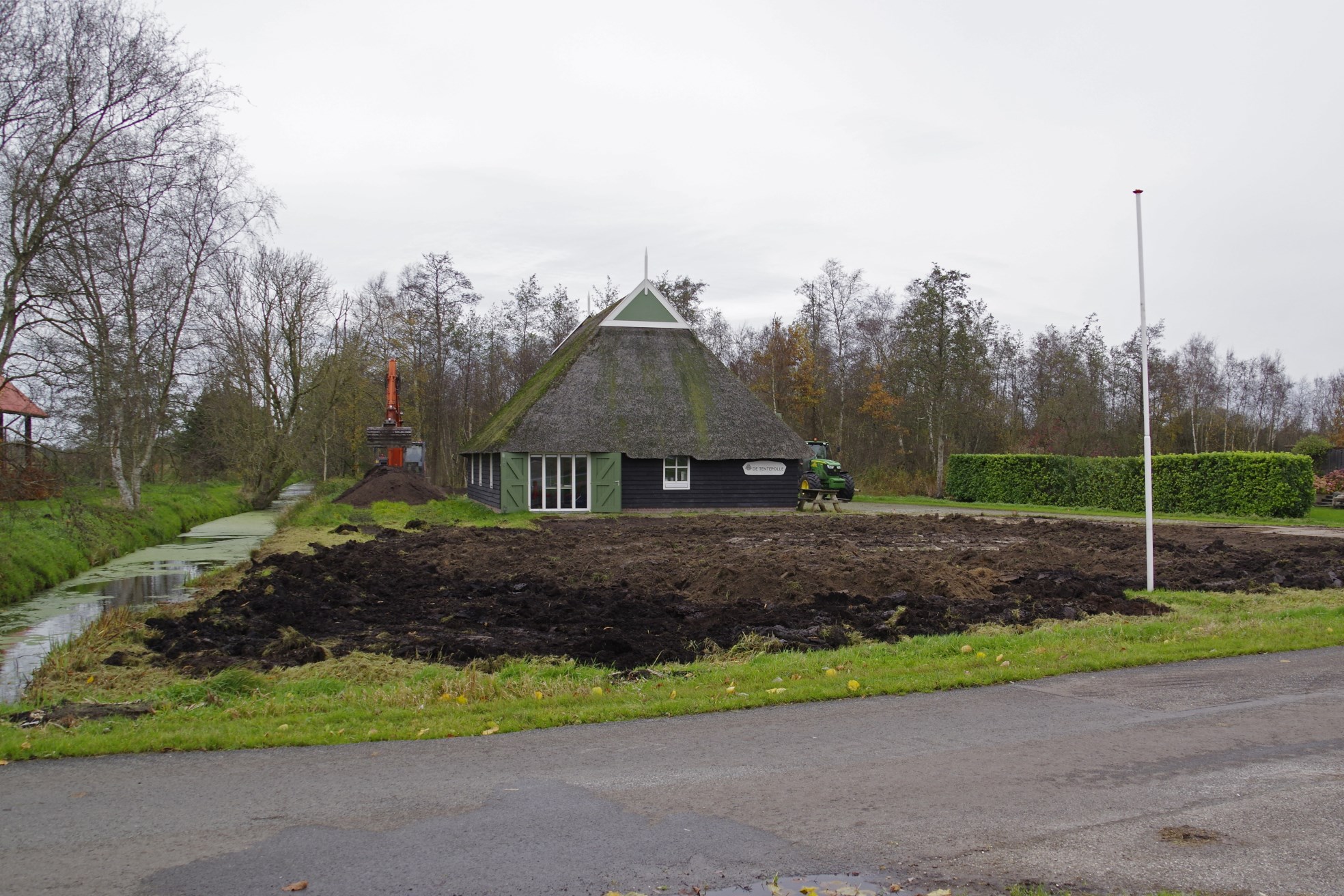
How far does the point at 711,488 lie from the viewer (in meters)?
33.3

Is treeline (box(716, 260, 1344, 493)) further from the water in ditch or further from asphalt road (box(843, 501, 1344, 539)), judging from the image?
the water in ditch

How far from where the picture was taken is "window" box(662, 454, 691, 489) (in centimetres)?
3303

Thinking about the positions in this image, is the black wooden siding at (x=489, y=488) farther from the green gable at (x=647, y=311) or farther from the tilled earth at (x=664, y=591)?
the tilled earth at (x=664, y=591)

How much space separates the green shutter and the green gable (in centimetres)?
818

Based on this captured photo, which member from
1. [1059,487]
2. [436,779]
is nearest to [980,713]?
[436,779]

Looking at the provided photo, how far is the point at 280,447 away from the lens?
134 feet

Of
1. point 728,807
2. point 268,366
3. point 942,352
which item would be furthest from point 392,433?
point 728,807

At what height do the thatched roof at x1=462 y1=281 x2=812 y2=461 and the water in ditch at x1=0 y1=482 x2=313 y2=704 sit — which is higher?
the thatched roof at x1=462 y1=281 x2=812 y2=461

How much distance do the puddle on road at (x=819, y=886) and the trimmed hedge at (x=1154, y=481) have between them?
93.3ft

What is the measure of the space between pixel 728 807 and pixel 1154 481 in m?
30.5

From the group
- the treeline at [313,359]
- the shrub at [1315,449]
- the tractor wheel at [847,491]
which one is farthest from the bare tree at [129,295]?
the shrub at [1315,449]

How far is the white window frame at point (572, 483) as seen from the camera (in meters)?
31.7

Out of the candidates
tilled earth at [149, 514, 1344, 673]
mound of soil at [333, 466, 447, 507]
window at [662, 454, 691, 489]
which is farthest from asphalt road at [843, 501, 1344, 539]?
mound of soil at [333, 466, 447, 507]

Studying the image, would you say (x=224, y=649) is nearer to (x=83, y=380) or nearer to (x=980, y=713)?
(x=980, y=713)
